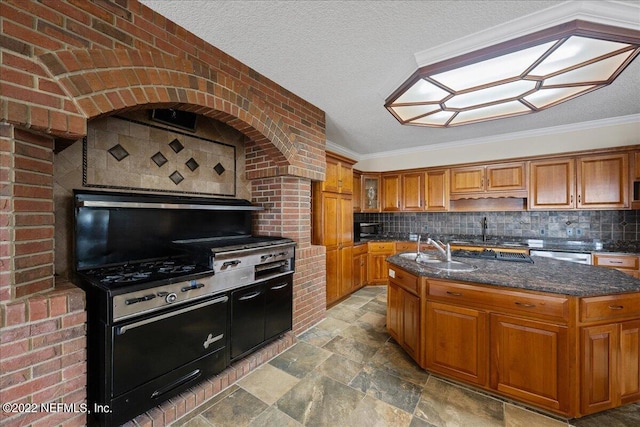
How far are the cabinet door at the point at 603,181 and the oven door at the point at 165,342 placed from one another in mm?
4887

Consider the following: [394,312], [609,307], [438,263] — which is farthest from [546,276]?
[394,312]

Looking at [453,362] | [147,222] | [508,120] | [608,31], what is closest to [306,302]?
[453,362]

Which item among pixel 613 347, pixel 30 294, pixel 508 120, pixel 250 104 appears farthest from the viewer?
pixel 508 120

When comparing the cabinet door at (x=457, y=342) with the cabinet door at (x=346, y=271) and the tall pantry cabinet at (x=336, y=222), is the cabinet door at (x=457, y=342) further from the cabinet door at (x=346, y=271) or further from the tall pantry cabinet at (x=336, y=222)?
the cabinet door at (x=346, y=271)

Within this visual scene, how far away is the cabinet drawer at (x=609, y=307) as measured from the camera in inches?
61.8

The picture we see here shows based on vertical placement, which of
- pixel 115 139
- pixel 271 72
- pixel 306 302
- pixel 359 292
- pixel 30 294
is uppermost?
pixel 271 72

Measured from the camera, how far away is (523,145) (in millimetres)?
3947

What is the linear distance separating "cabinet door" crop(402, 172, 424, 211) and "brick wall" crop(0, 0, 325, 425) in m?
3.96

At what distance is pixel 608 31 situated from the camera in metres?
1.50

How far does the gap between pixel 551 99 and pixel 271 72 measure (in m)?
2.81

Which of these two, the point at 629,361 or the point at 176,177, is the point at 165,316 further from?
the point at 629,361

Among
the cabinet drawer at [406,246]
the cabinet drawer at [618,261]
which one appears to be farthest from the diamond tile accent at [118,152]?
the cabinet drawer at [618,261]

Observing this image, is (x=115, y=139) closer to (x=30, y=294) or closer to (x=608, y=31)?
(x=30, y=294)

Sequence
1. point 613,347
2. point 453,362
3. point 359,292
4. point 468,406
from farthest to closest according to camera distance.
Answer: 1. point 359,292
2. point 453,362
3. point 468,406
4. point 613,347
